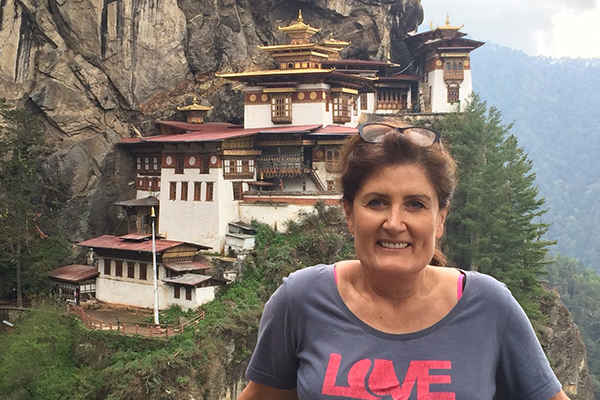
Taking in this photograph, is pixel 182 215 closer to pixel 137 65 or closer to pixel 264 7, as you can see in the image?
pixel 137 65

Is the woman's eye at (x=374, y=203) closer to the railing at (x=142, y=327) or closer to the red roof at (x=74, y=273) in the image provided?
the railing at (x=142, y=327)

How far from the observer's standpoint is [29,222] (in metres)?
31.8

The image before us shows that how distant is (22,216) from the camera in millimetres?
31062

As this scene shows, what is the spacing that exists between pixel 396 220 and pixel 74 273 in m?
30.7

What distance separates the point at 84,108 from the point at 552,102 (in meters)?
170

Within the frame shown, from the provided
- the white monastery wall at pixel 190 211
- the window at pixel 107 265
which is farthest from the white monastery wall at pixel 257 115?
the window at pixel 107 265

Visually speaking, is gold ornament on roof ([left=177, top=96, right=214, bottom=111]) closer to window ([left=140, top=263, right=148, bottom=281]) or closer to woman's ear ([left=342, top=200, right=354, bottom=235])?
window ([left=140, top=263, right=148, bottom=281])

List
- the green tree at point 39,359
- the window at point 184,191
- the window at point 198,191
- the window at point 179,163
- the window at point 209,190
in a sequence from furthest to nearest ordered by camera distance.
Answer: the window at point 179,163 < the window at point 184,191 < the window at point 198,191 < the window at point 209,190 < the green tree at point 39,359

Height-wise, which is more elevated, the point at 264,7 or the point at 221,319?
the point at 264,7

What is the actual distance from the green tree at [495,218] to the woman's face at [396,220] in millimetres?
29929

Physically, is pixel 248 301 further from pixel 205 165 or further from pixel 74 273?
pixel 74 273

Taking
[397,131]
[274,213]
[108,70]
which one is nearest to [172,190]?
[274,213]

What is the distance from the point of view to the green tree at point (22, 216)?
30.7 meters

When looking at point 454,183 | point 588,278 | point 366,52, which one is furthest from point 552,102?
point 454,183
